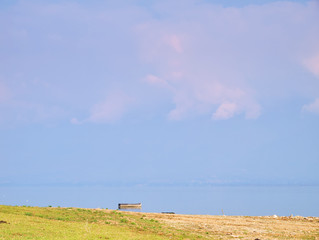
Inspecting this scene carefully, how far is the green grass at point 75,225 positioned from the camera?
110ft

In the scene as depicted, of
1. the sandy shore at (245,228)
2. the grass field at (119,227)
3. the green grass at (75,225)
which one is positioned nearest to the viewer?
the green grass at (75,225)

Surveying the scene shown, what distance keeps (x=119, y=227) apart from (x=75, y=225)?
532 cm

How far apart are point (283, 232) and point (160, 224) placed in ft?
49.6

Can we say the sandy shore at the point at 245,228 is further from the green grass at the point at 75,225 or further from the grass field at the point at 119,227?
the green grass at the point at 75,225

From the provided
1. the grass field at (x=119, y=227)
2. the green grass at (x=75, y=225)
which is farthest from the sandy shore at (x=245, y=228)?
the green grass at (x=75, y=225)

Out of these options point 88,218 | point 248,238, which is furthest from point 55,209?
point 248,238

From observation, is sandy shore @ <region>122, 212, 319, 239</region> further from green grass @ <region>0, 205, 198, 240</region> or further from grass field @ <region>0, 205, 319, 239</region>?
green grass @ <region>0, 205, 198, 240</region>

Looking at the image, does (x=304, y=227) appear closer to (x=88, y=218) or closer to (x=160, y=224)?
(x=160, y=224)

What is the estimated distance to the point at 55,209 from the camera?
50.3 m

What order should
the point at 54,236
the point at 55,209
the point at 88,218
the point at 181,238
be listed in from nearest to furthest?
the point at 54,236, the point at 181,238, the point at 88,218, the point at 55,209

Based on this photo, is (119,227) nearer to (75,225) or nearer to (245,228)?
(75,225)

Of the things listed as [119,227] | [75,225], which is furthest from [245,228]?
[75,225]

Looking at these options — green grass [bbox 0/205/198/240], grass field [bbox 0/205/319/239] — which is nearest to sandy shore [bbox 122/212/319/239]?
grass field [bbox 0/205/319/239]

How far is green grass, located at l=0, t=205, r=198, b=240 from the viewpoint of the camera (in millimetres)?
33594
